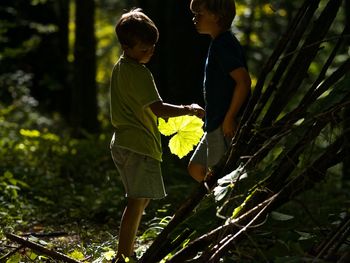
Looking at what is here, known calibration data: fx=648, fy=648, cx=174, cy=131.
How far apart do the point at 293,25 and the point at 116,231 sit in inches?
119

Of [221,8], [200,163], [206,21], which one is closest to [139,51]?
[206,21]

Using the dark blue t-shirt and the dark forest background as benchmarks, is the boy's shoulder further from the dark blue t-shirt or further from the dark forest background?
the dark forest background

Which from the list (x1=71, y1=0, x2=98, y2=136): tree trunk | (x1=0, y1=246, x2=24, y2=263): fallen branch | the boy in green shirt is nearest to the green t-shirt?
the boy in green shirt

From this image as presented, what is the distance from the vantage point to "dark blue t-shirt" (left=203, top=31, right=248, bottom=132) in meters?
4.05

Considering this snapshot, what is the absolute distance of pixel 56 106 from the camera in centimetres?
1752

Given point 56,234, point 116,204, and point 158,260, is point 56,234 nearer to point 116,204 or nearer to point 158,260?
point 116,204

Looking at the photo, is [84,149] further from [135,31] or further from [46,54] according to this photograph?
[46,54]

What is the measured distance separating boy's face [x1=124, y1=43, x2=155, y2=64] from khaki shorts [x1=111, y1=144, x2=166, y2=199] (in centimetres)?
58

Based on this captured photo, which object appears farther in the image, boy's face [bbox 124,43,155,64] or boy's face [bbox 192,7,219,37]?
boy's face [bbox 192,7,219,37]

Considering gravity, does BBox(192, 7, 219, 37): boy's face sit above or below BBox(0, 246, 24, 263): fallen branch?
above

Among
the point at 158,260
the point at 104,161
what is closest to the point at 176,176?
the point at 104,161

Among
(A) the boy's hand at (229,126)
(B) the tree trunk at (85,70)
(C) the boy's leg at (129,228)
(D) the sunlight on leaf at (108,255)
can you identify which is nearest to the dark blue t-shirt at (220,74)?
(A) the boy's hand at (229,126)

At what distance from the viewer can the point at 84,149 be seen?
942cm

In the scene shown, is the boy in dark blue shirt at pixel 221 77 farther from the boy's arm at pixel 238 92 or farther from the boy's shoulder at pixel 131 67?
the boy's shoulder at pixel 131 67
